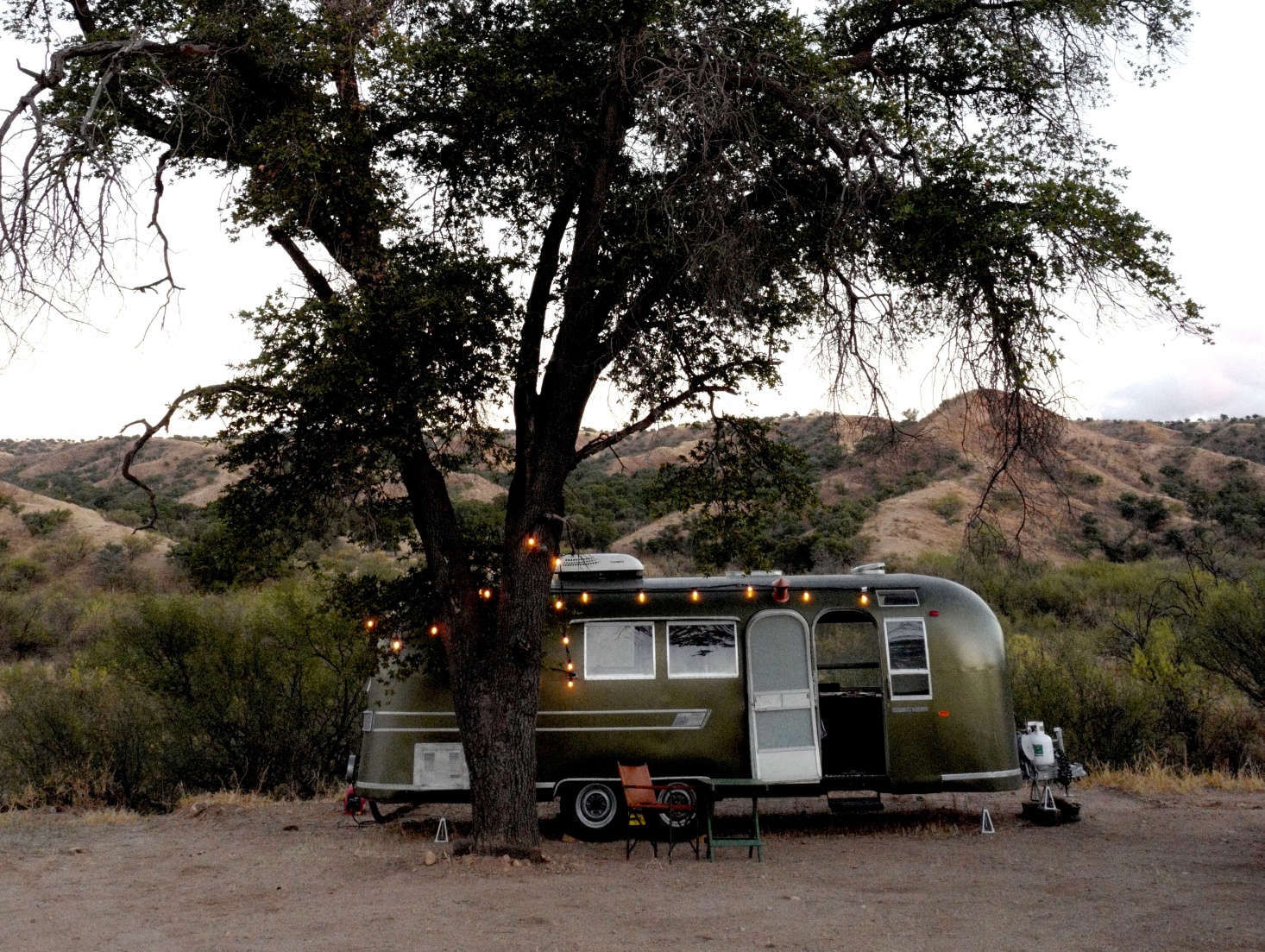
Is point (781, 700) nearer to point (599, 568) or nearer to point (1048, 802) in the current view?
point (599, 568)

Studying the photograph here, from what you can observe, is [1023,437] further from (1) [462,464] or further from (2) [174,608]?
(2) [174,608]

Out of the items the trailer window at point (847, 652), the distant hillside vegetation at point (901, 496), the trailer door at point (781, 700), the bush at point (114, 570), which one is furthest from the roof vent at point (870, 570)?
the bush at point (114, 570)

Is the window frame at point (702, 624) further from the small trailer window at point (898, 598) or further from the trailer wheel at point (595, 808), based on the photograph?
the small trailer window at point (898, 598)

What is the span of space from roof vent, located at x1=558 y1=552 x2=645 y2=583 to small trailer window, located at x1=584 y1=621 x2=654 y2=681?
19.0 inches

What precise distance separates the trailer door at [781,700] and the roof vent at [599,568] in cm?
134

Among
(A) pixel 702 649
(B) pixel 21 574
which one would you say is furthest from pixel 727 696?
(B) pixel 21 574

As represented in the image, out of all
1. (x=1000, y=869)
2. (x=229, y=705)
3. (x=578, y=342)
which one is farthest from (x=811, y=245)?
(x=229, y=705)

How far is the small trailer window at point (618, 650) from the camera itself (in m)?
11.2

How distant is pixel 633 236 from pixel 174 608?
8.69 metres

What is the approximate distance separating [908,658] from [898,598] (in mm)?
613

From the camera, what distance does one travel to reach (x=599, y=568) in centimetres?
1139

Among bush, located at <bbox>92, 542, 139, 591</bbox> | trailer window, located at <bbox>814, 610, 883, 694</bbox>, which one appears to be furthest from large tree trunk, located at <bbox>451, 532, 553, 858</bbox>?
bush, located at <bbox>92, 542, 139, 591</bbox>

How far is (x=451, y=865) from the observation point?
936cm

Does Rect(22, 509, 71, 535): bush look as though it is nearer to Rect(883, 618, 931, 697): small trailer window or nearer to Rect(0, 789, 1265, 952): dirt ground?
Rect(0, 789, 1265, 952): dirt ground
